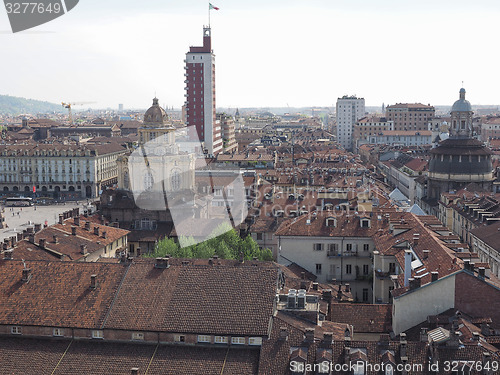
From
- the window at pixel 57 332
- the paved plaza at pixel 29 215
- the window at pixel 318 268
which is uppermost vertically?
the window at pixel 57 332

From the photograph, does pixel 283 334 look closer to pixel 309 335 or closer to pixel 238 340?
pixel 309 335

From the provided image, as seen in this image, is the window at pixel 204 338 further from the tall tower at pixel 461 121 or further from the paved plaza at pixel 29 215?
the tall tower at pixel 461 121

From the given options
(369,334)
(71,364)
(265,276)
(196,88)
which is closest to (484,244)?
(369,334)

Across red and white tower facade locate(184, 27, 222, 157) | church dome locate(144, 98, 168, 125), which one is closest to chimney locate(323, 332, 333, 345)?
church dome locate(144, 98, 168, 125)

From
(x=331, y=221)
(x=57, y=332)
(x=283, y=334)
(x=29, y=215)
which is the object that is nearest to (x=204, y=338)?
(x=283, y=334)

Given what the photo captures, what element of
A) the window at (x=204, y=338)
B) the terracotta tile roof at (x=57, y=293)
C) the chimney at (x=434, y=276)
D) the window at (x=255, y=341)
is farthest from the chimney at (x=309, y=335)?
the terracotta tile roof at (x=57, y=293)

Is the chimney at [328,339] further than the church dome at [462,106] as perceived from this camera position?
No

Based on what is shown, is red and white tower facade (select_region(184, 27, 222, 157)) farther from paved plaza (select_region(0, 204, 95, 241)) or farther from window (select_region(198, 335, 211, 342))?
window (select_region(198, 335, 211, 342))
